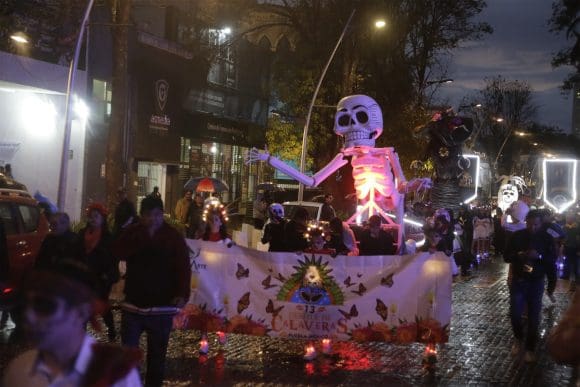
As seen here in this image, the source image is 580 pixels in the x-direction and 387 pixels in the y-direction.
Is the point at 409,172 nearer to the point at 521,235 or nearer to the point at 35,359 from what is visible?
the point at 521,235

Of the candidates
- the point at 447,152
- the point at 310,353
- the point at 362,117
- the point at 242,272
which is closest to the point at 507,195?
the point at 447,152

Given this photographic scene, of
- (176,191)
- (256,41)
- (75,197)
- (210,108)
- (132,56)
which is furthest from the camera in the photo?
(256,41)

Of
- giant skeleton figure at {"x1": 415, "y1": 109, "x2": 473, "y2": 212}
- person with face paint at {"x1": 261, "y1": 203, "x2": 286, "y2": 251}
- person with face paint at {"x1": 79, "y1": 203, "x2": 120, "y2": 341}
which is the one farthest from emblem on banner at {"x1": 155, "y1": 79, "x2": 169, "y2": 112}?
person with face paint at {"x1": 79, "y1": 203, "x2": 120, "y2": 341}

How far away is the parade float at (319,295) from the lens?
30.9 ft

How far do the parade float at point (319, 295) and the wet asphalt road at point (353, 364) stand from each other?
38cm

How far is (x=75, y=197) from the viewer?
27219mm

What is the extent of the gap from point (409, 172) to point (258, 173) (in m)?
8.84

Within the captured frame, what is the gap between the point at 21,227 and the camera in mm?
12008

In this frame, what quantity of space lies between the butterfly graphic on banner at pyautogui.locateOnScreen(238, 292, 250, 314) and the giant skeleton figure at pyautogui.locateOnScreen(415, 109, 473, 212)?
9265mm

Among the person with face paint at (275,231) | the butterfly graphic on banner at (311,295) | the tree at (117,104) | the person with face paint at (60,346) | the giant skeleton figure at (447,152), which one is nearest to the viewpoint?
the person with face paint at (60,346)

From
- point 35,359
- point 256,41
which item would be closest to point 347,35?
point 256,41

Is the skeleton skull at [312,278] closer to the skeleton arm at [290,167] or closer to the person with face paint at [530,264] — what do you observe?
the person with face paint at [530,264]

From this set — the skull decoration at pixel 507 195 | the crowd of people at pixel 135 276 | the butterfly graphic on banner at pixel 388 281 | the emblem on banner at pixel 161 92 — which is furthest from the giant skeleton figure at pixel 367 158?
the skull decoration at pixel 507 195

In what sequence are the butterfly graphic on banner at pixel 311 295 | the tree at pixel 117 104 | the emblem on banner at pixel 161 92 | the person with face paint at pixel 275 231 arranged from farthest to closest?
1. the emblem on banner at pixel 161 92
2. the tree at pixel 117 104
3. the person with face paint at pixel 275 231
4. the butterfly graphic on banner at pixel 311 295
